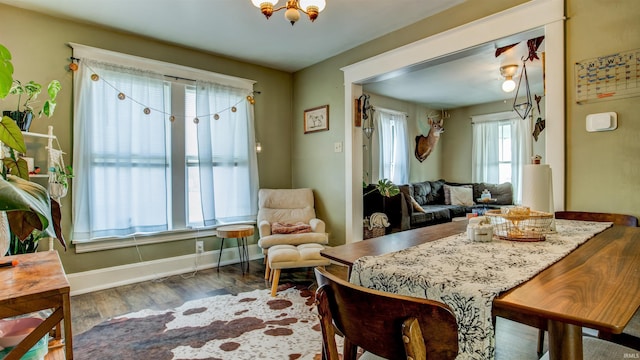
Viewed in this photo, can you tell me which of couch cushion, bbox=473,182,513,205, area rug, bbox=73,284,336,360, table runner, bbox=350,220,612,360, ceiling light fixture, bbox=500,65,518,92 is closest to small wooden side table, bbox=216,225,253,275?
area rug, bbox=73,284,336,360

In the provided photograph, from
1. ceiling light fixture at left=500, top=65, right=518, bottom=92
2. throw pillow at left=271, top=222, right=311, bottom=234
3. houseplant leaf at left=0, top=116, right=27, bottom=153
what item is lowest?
throw pillow at left=271, top=222, right=311, bottom=234

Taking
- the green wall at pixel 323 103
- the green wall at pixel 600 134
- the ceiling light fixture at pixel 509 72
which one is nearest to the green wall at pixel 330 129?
the green wall at pixel 323 103

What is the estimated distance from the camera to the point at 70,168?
2855 millimetres

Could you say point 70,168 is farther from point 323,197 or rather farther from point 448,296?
point 448,296

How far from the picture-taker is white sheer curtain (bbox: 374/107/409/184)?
591 centimetres

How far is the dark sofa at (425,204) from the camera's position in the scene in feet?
15.8

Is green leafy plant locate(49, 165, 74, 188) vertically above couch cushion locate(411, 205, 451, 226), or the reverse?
green leafy plant locate(49, 165, 74, 188)

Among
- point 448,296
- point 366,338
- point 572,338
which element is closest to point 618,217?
point 572,338

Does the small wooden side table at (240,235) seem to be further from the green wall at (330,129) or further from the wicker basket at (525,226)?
the wicker basket at (525,226)

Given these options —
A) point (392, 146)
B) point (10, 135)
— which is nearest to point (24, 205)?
point (10, 135)

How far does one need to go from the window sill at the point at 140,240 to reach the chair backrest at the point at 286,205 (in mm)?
614

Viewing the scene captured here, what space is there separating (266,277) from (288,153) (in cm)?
187

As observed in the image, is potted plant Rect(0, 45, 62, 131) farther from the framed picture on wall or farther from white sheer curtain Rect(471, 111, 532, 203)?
white sheer curtain Rect(471, 111, 532, 203)

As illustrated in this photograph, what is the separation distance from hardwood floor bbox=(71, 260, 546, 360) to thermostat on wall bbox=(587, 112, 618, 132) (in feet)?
4.48
